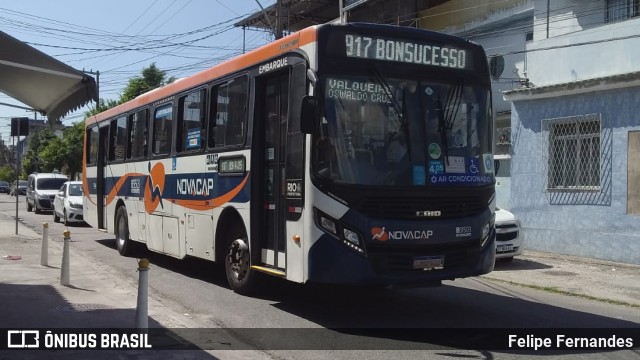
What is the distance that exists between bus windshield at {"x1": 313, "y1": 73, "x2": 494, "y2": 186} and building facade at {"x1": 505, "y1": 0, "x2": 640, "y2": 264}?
769 cm

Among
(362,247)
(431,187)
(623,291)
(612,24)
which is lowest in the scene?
(623,291)

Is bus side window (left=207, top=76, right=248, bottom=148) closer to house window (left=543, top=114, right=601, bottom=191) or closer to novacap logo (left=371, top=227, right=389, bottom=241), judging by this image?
novacap logo (left=371, top=227, right=389, bottom=241)

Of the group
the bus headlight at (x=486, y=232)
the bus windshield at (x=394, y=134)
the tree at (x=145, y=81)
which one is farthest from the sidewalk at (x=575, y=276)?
the tree at (x=145, y=81)

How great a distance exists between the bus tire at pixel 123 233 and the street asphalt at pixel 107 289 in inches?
36.2

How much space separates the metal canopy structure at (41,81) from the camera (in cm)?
814

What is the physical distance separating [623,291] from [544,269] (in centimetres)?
237

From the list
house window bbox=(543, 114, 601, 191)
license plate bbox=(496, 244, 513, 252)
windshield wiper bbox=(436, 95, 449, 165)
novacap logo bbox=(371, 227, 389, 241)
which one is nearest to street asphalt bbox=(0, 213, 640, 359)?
license plate bbox=(496, 244, 513, 252)

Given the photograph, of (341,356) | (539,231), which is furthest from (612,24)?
(341,356)

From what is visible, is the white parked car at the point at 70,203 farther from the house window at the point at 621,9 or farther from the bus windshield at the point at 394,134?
the house window at the point at 621,9

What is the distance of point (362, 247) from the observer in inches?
265

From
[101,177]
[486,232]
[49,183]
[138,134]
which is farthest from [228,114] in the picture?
[49,183]

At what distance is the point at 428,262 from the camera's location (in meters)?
7.03

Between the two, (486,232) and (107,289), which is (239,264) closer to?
(107,289)

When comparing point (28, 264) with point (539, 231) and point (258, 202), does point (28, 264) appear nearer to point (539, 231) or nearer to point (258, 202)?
point (258, 202)
